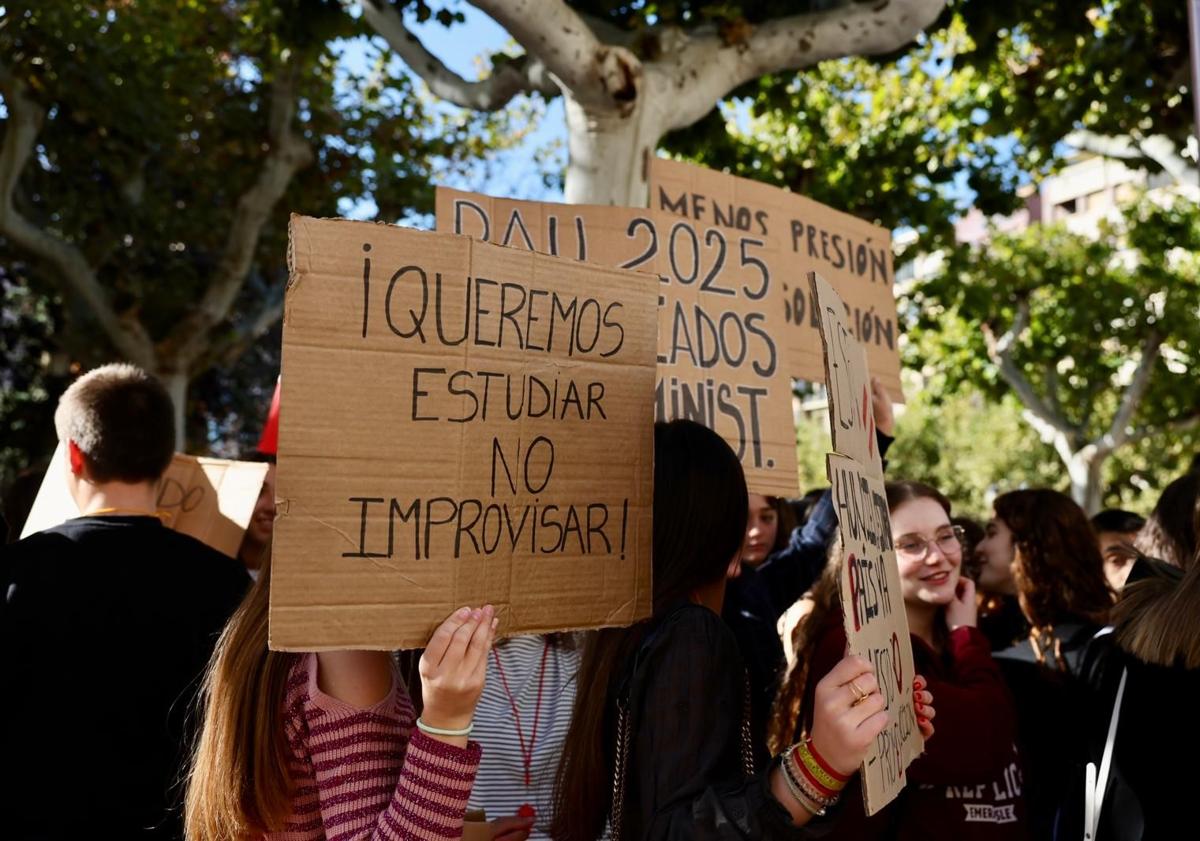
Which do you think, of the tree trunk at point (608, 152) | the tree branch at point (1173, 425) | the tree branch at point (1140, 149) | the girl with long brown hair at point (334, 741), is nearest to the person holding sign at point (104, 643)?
the girl with long brown hair at point (334, 741)

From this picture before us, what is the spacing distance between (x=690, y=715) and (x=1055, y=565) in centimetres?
266

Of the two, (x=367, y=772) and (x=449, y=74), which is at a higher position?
(x=449, y=74)

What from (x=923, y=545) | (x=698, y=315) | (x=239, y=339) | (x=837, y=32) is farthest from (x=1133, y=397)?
(x=698, y=315)

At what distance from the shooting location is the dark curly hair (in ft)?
14.0

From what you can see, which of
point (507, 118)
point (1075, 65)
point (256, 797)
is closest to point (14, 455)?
point (507, 118)

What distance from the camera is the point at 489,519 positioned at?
2.04 meters

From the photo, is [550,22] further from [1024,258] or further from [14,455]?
[1024,258]

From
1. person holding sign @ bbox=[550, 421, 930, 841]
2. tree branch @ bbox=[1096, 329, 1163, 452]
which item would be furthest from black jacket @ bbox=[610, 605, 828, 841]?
tree branch @ bbox=[1096, 329, 1163, 452]

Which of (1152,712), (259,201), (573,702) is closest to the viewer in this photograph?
(573,702)

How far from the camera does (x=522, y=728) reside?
9.11 ft

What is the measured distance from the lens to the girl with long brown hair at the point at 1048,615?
152 inches

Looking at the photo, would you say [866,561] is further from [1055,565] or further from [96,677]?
[1055,565]

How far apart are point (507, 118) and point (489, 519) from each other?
1572cm

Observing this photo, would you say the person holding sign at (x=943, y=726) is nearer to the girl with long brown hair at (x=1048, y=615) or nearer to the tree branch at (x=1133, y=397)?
the girl with long brown hair at (x=1048, y=615)
